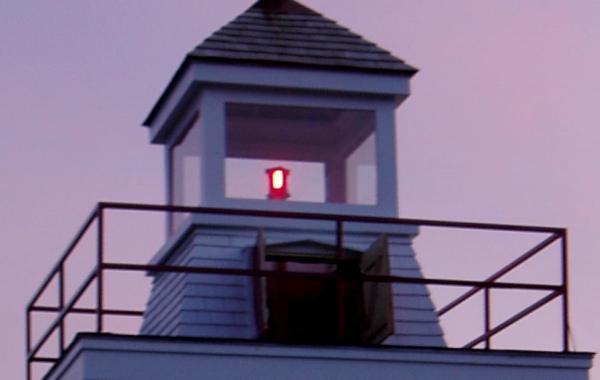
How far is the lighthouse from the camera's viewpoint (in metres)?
23.1

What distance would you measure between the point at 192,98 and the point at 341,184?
168 centimetres

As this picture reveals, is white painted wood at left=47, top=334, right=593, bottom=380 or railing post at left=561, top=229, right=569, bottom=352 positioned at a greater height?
railing post at left=561, top=229, right=569, bottom=352

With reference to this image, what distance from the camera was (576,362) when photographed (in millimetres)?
23172

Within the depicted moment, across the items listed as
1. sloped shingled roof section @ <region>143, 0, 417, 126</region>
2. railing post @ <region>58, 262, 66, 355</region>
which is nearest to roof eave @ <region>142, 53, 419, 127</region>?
sloped shingled roof section @ <region>143, 0, 417, 126</region>

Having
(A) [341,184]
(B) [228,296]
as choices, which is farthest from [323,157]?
(B) [228,296]

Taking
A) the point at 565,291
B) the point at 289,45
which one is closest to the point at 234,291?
the point at 289,45

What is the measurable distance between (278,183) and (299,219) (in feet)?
2.56

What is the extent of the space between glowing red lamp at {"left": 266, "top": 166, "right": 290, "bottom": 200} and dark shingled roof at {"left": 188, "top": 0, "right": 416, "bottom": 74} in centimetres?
107

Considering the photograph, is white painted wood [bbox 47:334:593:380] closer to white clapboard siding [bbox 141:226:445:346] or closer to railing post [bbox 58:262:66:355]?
railing post [bbox 58:262:66:355]

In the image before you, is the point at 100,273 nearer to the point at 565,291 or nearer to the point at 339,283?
the point at 339,283

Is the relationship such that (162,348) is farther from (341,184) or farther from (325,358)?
(341,184)

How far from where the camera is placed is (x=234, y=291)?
2406 cm

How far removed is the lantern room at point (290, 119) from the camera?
964 inches

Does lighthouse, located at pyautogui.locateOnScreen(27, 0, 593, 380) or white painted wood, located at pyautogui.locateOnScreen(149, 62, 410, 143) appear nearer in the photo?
lighthouse, located at pyautogui.locateOnScreen(27, 0, 593, 380)
